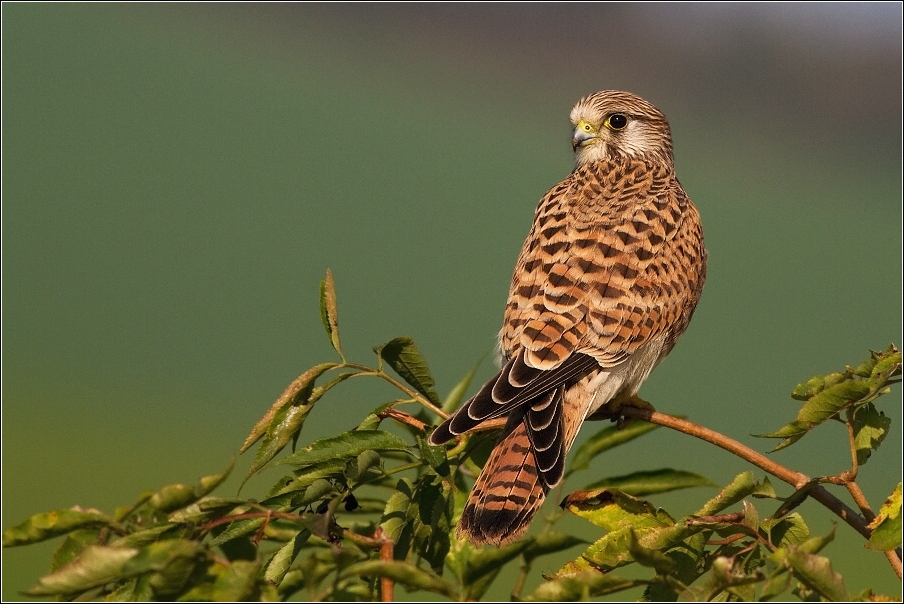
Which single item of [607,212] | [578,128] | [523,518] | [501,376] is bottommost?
[523,518]

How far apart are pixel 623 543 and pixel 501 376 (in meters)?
0.80

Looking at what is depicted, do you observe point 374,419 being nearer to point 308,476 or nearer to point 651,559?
point 308,476

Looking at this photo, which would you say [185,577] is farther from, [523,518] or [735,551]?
[523,518]

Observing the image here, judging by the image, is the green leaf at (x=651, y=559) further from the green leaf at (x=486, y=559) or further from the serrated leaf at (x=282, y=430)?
the serrated leaf at (x=282, y=430)

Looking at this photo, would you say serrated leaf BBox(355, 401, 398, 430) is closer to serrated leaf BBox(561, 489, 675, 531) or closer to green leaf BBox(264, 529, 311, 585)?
green leaf BBox(264, 529, 311, 585)

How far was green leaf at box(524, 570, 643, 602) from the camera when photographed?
1.44m

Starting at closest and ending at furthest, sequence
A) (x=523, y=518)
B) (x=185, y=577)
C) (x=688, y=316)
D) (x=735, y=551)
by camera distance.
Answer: (x=185, y=577), (x=735, y=551), (x=523, y=518), (x=688, y=316)

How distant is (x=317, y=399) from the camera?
200 cm

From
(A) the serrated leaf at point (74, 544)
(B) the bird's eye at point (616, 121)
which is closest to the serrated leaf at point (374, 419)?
(A) the serrated leaf at point (74, 544)

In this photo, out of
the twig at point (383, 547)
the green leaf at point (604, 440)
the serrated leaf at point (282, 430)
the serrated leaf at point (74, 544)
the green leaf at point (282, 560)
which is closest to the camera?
the twig at point (383, 547)

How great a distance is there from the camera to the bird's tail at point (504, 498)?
97.5 inches

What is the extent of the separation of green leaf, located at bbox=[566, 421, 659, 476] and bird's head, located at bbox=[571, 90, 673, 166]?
6.11ft

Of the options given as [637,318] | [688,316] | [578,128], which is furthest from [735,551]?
[578,128]

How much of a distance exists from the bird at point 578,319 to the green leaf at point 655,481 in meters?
0.18
